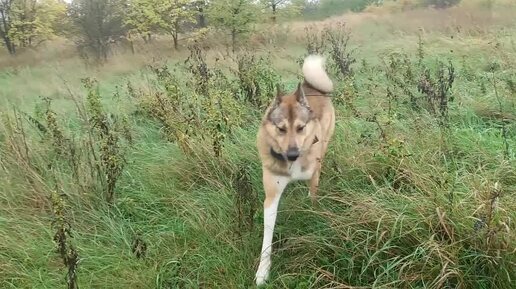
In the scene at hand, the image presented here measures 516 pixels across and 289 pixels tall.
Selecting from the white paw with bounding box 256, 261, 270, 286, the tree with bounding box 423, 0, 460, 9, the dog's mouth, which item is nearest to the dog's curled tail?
the dog's mouth

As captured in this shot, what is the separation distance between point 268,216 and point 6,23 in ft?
81.2

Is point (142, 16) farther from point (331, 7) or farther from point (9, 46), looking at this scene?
point (331, 7)

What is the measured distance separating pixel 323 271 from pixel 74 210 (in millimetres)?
1930

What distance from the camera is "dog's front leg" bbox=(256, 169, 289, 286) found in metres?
2.63

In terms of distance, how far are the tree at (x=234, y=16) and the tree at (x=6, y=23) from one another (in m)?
9.62

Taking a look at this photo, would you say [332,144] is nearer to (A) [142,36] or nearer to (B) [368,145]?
(B) [368,145]

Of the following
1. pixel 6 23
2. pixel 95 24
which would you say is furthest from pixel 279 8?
pixel 6 23

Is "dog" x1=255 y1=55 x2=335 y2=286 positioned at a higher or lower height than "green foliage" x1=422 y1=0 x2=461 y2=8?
lower

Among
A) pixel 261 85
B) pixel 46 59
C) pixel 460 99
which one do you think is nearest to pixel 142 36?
pixel 46 59

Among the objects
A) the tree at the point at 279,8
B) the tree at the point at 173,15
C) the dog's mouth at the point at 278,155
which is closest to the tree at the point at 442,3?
the tree at the point at 279,8

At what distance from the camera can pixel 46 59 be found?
21.3 metres

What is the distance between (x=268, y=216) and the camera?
2844 millimetres

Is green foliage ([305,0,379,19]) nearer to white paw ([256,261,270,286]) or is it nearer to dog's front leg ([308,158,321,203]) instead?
dog's front leg ([308,158,321,203])

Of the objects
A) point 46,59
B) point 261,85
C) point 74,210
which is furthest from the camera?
point 46,59
